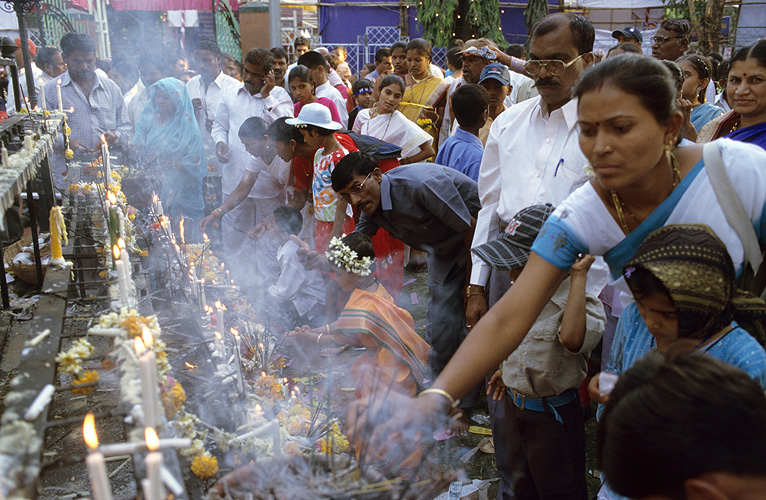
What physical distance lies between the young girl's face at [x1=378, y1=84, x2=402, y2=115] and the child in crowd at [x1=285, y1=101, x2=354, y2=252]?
1438 millimetres

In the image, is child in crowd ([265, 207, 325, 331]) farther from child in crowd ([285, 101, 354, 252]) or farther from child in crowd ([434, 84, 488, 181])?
child in crowd ([434, 84, 488, 181])

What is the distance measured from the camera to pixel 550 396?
2463 mm

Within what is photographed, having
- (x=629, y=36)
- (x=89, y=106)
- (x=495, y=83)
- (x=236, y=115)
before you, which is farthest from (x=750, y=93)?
(x=89, y=106)

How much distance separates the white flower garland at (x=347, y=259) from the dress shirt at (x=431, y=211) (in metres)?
0.40

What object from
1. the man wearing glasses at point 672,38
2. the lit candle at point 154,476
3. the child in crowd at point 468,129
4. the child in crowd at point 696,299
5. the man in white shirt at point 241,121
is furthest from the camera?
the man in white shirt at point 241,121

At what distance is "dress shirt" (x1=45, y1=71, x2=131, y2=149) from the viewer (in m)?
6.51

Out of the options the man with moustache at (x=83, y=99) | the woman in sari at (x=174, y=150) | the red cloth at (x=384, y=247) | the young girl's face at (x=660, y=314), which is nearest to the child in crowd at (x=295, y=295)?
the red cloth at (x=384, y=247)

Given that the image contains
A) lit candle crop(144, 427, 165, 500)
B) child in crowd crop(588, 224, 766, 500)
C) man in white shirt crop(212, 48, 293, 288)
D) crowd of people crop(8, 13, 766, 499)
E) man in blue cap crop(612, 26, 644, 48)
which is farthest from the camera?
man in white shirt crop(212, 48, 293, 288)

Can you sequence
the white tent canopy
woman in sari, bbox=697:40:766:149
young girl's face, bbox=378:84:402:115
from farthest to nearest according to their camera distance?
the white tent canopy < young girl's face, bbox=378:84:402:115 < woman in sari, bbox=697:40:766:149

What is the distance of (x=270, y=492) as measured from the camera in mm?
1448

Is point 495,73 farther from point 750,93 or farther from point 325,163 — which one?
point 750,93

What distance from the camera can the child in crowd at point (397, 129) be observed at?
5.88 meters

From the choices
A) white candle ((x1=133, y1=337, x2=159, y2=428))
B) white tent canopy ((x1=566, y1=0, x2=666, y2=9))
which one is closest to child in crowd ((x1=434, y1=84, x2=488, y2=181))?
white candle ((x1=133, y1=337, x2=159, y2=428))

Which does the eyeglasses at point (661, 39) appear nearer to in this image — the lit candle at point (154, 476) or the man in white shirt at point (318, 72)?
the man in white shirt at point (318, 72)
